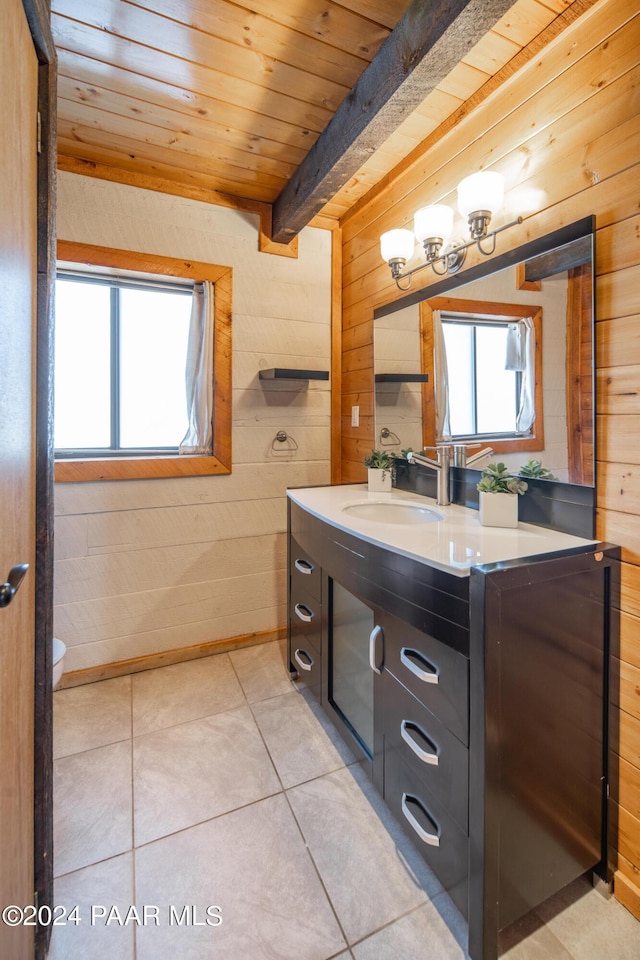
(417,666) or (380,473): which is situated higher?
(380,473)

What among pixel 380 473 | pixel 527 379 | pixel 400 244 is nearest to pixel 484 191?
pixel 400 244

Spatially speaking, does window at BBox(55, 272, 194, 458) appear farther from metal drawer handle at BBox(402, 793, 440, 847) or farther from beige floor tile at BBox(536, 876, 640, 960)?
beige floor tile at BBox(536, 876, 640, 960)

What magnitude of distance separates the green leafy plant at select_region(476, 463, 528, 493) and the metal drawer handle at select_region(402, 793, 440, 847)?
36.4 inches

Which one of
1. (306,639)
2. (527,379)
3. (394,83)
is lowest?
(306,639)

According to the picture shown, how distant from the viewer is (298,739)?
1.80m

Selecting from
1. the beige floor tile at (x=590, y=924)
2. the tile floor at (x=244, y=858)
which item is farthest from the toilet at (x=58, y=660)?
the beige floor tile at (x=590, y=924)

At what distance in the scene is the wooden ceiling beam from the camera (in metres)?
1.15

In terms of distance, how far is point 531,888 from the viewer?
1065mm

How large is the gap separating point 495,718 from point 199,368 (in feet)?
6.89

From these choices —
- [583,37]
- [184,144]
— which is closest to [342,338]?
[184,144]

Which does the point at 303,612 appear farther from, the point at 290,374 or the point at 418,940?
the point at 290,374

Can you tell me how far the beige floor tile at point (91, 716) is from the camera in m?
1.81

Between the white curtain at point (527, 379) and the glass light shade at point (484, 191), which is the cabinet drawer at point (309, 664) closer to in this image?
the white curtain at point (527, 379)

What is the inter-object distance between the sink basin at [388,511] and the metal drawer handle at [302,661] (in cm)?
68
